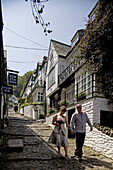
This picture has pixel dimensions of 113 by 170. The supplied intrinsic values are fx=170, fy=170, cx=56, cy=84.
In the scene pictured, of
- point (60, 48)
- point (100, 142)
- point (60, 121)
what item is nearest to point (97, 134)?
point (100, 142)

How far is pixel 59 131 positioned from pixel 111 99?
155 inches

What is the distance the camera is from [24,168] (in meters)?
4.66

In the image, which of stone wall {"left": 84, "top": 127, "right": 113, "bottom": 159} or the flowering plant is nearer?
the flowering plant

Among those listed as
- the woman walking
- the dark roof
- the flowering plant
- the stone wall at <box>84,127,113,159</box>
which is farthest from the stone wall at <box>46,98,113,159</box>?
the dark roof

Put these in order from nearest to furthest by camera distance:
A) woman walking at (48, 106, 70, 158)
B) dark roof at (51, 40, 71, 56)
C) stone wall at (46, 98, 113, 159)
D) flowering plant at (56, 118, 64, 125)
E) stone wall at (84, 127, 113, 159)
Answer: woman walking at (48, 106, 70, 158), flowering plant at (56, 118, 64, 125), stone wall at (84, 127, 113, 159), stone wall at (46, 98, 113, 159), dark roof at (51, 40, 71, 56)

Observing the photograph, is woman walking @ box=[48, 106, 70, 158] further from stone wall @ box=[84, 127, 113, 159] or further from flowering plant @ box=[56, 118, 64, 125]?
stone wall @ box=[84, 127, 113, 159]

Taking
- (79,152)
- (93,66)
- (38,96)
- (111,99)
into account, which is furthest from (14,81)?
(38,96)

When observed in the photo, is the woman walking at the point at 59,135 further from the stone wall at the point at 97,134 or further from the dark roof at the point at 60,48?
the dark roof at the point at 60,48

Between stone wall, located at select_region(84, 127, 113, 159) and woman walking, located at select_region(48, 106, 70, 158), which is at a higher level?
woman walking, located at select_region(48, 106, 70, 158)

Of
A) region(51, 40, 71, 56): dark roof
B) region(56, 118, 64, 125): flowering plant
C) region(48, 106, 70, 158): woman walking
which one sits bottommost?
region(48, 106, 70, 158): woman walking

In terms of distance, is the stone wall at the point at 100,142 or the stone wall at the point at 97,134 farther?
the stone wall at the point at 97,134

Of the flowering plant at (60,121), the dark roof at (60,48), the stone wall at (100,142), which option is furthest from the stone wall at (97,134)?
the dark roof at (60,48)

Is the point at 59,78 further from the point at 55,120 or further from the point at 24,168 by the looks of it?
the point at 24,168

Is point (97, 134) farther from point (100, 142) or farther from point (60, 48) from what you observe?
point (60, 48)
